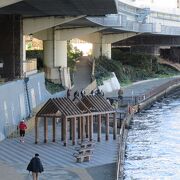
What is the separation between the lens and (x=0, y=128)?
3616 cm

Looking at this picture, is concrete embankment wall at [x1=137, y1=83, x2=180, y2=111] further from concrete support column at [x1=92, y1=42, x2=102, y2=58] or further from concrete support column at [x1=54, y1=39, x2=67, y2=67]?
concrete support column at [x1=92, y1=42, x2=102, y2=58]

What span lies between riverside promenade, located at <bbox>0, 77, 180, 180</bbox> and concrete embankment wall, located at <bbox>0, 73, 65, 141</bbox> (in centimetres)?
137

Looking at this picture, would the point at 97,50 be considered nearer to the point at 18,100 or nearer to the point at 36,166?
the point at 18,100

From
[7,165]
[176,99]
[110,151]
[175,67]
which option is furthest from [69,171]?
[175,67]

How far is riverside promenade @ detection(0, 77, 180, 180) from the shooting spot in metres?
27.6

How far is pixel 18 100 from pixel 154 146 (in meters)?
9.93

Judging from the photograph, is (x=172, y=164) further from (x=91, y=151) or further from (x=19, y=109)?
(x=19, y=109)

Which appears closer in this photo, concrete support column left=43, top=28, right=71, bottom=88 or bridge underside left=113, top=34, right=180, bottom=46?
concrete support column left=43, top=28, right=71, bottom=88

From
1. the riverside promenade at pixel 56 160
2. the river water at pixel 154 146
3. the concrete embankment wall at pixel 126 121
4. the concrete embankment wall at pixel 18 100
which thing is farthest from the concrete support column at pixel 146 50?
the riverside promenade at pixel 56 160

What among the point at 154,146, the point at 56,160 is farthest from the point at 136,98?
the point at 56,160

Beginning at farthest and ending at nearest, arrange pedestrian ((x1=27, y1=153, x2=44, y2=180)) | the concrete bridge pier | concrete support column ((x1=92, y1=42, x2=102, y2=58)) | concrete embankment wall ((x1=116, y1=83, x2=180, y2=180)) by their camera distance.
A: concrete support column ((x1=92, y1=42, x2=102, y2=58))
the concrete bridge pier
concrete embankment wall ((x1=116, y1=83, x2=180, y2=180))
pedestrian ((x1=27, y1=153, x2=44, y2=180))

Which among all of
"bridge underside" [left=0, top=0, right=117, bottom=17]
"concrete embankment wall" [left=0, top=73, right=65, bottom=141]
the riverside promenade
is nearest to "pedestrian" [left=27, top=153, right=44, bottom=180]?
the riverside promenade

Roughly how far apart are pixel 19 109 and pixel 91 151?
11.6m

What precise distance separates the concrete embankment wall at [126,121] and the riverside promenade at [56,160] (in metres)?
0.39
